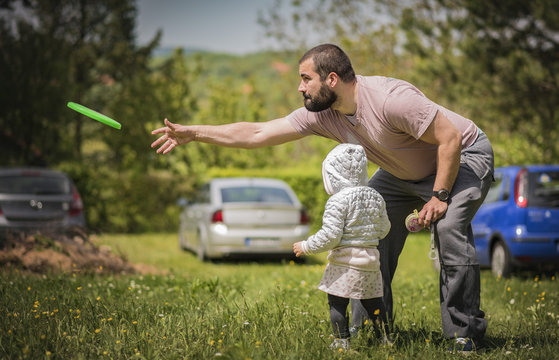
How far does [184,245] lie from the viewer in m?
13.4

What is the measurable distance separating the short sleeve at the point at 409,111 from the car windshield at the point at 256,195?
25.3ft

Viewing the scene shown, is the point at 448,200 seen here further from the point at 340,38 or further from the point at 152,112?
the point at 340,38

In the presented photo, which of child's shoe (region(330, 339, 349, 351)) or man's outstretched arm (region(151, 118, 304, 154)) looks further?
man's outstretched arm (region(151, 118, 304, 154))

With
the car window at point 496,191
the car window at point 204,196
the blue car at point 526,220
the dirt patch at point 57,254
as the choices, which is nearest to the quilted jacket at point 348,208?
the dirt patch at point 57,254

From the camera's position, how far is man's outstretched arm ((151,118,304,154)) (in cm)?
465

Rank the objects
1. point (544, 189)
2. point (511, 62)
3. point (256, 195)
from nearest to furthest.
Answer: point (544, 189) → point (256, 195) → point (511, 62)

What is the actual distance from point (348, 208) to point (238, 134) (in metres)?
1.18

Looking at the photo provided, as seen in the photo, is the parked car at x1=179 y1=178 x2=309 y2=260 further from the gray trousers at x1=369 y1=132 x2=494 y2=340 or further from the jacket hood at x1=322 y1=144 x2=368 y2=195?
the jacket hood at x1=322 y1=144 x2=368 y2=195

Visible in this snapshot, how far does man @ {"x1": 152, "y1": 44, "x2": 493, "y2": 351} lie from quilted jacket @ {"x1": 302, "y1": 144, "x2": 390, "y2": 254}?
11.4 inches

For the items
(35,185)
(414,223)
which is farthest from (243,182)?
(414,223)

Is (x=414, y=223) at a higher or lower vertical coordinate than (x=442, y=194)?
lower

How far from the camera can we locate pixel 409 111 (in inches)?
155

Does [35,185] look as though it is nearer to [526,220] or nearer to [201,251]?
[201,251]

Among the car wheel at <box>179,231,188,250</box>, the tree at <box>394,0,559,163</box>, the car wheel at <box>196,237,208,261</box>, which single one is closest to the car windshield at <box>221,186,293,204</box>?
the car wheel at <box>196,237,208,261</box>
